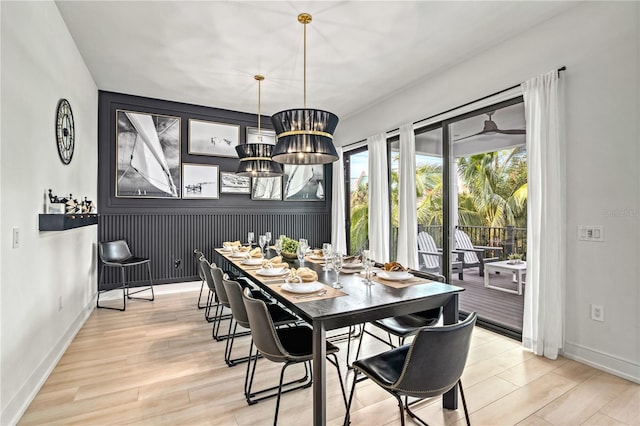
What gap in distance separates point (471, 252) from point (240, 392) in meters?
3.08

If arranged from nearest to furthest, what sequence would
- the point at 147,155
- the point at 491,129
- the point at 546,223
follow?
the point at 546,223 → the point at 491,129 → the point at 147,155

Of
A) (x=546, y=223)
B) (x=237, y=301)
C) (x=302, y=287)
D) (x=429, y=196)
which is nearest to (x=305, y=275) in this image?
(x=302, y=287)

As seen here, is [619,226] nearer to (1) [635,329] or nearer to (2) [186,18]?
(1) [635,329]

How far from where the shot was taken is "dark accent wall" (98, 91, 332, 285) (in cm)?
459

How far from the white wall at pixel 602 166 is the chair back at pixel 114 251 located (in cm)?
510

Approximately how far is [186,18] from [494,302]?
4.30 metres

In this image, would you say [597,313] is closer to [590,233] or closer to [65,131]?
[590,233]

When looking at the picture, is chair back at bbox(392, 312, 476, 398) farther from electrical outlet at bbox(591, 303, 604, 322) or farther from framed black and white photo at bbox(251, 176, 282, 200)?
framed black and white photo at bbox(251, 176, 282, 200)

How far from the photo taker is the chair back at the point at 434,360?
1335mm

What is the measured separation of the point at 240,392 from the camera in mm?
2184

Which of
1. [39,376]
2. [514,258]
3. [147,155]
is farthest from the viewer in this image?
[147,155]

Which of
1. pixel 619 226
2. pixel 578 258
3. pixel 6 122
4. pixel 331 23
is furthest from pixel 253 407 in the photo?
pixel 331 23

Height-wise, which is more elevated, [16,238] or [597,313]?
[16,238]

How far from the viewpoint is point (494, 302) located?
3730 millimetres
